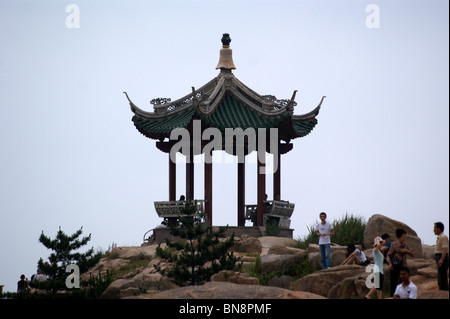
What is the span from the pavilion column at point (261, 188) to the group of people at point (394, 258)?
11.4m

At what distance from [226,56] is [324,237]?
1561cm

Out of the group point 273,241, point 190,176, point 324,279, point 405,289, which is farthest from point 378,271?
point 190,176

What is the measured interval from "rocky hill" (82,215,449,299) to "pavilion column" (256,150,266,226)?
249 centimetres

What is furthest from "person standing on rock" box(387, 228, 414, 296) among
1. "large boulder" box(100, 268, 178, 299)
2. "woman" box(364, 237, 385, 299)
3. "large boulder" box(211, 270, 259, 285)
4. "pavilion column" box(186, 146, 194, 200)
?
"pavilion column" box(186, 146, 194, 200)

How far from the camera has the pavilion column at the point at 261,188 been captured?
41.0m

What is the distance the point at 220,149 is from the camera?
41.5 m

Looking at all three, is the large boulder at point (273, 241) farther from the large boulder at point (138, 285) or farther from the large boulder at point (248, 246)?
the large boulder at point (138, 285)

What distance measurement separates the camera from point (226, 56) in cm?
4288

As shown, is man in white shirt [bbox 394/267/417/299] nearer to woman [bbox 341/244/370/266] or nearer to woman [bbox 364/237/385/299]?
woman [bbox 364/237/385/299]

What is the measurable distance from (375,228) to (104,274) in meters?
9.66

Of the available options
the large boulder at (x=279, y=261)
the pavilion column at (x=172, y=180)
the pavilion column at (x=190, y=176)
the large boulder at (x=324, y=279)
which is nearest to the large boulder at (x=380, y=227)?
the large boulder at (x=279, y=261)

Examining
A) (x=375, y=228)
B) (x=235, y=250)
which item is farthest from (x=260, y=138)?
(x=375, y=228)

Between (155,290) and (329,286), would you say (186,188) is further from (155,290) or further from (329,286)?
(329,286)
